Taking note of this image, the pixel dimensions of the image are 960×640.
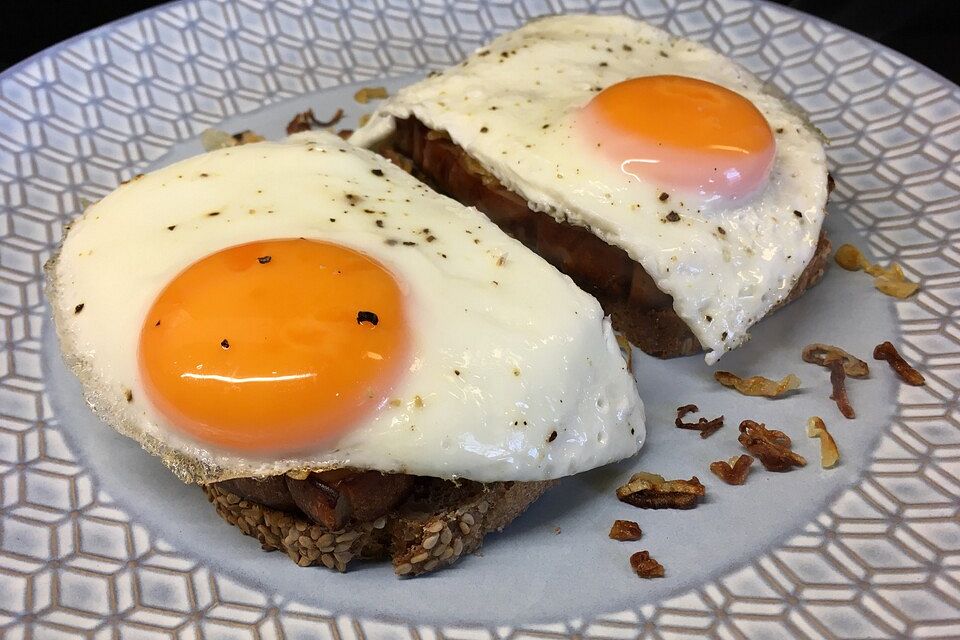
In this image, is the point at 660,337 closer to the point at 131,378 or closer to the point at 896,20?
the point at 131,378

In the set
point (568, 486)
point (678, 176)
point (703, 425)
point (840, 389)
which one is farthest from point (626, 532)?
point (678, 176)

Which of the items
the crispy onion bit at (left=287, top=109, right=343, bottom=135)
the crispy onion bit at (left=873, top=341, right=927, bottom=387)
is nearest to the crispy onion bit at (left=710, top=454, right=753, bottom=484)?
the crispy onion bit at (left=873, top=341, right=927, bottom=387)

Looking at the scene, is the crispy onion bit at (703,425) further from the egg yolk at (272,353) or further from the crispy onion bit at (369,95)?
the crispy onion bit at (369,95)

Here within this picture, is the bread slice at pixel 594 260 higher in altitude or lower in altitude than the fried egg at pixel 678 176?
lower

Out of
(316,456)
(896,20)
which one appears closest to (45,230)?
(316,456)

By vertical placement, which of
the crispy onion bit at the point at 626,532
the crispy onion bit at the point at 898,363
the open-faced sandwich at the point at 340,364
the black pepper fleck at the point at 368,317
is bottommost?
the crispy onion bit at the point at 626,532

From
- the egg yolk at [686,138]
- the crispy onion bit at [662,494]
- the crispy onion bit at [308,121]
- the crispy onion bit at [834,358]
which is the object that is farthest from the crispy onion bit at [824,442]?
the crispy onion bit at [308,121]

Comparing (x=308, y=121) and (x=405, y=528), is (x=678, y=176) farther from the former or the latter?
(x=308, y=121)
